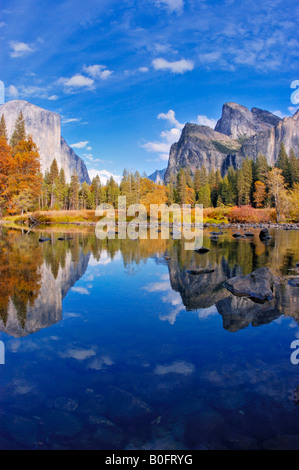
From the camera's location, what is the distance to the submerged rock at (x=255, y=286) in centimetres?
705

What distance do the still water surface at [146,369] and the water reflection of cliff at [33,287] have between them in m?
0.04

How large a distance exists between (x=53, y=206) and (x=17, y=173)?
127ft

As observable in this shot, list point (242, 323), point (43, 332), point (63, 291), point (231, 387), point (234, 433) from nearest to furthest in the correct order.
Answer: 1. point (234, 433)
2. point (231, 387)
3. point (43, 332)
4. point (242, 323)
5. point (63, 291)

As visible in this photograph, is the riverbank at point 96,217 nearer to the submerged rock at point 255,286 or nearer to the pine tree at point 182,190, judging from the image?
the pine tree at point 182,190

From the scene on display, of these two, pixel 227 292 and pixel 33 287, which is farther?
pixel 33 287

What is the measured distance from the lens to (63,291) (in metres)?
7.72

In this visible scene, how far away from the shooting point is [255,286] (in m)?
7.49

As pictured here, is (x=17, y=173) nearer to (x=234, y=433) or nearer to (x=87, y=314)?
(x=87, y=314)

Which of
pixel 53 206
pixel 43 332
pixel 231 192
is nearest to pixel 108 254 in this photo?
pixel 43 332

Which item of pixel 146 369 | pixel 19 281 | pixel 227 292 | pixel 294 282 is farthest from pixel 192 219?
pixel 146 369

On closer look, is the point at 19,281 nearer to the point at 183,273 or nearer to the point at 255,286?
the point at 183,273

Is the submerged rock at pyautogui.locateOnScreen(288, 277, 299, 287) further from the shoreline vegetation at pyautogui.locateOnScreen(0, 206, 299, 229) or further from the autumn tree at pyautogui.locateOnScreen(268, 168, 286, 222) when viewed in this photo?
the autumn tree at pyautogui.locateOnScreen(268, 168, 286, 222)

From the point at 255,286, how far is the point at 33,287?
19.9 feet

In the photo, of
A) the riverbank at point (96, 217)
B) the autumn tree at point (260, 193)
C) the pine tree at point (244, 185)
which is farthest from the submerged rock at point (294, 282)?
the pine tree at point (244, 185)
